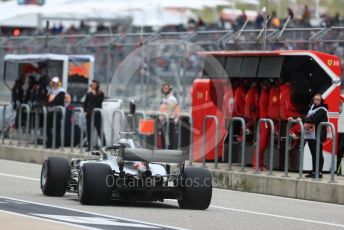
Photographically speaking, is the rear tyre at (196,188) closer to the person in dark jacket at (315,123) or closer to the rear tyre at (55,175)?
the rear tyre at (55,175)

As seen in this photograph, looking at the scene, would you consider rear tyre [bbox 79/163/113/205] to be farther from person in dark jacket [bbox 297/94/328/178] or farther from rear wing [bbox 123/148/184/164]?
person in dark jacket [bbox 297/94/328/178]

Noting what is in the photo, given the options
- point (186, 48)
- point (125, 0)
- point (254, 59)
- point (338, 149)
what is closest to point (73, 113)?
point (186, 48)

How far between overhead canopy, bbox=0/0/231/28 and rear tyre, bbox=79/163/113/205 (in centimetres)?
2710

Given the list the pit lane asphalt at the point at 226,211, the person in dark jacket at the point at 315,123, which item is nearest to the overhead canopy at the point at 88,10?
the person in dark jacket at the point at 315,123

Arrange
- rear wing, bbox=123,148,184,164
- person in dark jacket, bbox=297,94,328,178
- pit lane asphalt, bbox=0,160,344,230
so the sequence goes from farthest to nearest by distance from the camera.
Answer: person in dark jacket, bbox=297,94,328,178
rear wing, bbox=123,148,184,164
pit lane asphalt, bbox=0,160,344,230

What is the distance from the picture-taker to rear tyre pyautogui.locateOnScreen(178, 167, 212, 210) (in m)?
16.6

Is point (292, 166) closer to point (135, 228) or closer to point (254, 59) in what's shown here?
point (254, 59)

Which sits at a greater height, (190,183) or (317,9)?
(317,9)

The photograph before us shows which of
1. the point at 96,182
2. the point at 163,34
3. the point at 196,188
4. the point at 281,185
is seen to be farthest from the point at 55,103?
the point at 96,182

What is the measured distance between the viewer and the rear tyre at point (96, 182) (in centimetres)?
1627

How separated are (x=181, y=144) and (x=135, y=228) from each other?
1178 cm

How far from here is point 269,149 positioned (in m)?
23.2

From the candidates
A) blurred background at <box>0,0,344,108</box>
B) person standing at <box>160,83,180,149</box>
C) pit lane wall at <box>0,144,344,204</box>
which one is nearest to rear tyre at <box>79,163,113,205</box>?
blurred background at <box>0,0,344,108</box>

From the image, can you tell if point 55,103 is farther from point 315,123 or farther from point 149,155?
point 149,155
